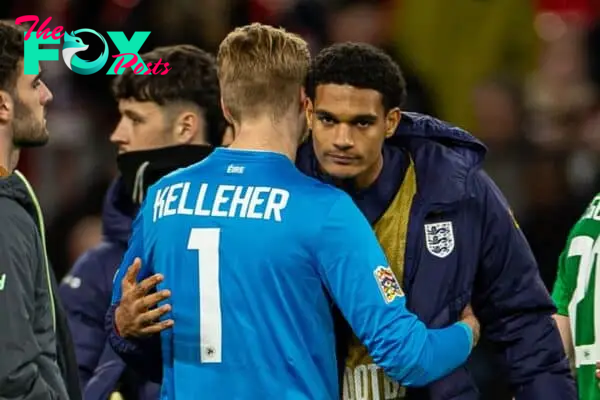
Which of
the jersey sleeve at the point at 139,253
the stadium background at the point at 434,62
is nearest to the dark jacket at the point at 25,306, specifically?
the jersey sleeve at the point at 139,253

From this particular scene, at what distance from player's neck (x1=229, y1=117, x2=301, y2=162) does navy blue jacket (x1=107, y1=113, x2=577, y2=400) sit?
20.4 inches

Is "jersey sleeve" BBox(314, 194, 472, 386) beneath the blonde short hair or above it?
beneath

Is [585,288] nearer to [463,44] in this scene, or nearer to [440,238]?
[440,238]

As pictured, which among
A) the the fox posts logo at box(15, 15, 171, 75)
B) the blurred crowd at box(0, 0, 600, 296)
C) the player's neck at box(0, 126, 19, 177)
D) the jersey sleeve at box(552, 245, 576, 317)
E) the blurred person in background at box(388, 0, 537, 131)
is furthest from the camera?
the blurred person in background at box(388, 0, 537, 131)

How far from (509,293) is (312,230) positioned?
2.97 feet

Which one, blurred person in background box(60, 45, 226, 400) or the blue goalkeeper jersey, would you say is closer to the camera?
the blue goalkeeper jersey

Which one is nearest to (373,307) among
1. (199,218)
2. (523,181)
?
(199,218)

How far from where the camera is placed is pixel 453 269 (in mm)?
4789

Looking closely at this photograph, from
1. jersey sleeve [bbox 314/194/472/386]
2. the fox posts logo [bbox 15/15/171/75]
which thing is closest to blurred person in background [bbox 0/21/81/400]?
jersey sleeve [bbox 314/194/472/386]

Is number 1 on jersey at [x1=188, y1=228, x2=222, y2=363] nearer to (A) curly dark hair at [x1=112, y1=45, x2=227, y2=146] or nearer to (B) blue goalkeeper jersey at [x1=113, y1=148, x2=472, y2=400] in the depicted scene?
(B) blue goalkeeper jersey at [x1=113, y1=148, x2=472, y2=400]

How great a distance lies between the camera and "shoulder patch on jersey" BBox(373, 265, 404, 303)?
4258 mm

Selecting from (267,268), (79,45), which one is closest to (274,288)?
(267,268)

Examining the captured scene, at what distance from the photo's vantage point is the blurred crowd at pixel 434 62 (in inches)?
356

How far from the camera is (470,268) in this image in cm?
482
